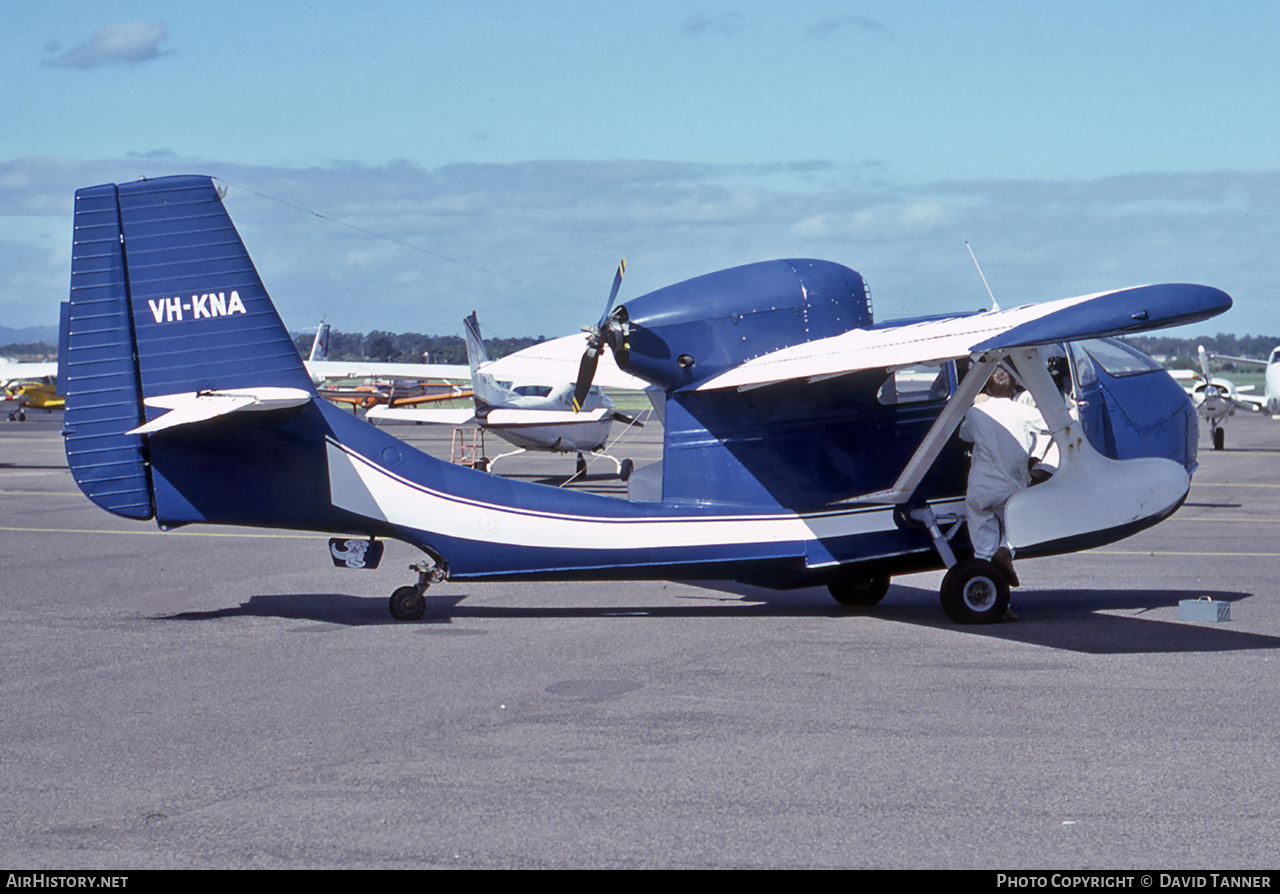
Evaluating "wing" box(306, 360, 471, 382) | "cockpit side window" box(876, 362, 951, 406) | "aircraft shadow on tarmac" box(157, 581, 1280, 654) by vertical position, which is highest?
"cockpit side window" box(876, 362, 951, 406)

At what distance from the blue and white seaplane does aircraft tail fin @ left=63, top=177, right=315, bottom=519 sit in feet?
0.05

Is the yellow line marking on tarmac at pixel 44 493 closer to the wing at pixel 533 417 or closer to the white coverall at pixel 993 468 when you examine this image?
the wing at pixel 533 417

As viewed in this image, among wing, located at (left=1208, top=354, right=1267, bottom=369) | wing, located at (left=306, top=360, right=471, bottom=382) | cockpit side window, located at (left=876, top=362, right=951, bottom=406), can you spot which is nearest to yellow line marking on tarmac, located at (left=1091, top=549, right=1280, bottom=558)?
cockpit side window, located at (left=876, top=362, right=951, bottom=406)

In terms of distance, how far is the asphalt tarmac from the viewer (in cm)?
500

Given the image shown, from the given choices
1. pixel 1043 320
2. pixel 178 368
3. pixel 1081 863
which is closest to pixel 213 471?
pixel 178 368

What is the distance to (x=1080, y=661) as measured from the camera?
28.3 ft

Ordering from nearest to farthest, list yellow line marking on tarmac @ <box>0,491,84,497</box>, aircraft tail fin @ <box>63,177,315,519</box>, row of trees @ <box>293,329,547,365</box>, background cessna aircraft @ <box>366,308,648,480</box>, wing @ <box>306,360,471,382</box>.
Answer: aircraft tail fin @ <box>63,177,315,519</box> → yellow line marking on tarmac @ <box>0,491,84,497</box> → background cessna aircraft @ <box>366,308,648,480</box> → wing @ <box>306,360,471,382</box> → row of trees @ <box>293,329,547,365</box>

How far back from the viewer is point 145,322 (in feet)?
32.3

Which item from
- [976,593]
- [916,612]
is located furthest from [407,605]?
[976,593]

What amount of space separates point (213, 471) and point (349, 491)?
109 centimetres

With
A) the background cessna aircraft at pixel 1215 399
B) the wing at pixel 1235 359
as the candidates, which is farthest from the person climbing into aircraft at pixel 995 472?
the wing at pixel 1235 359

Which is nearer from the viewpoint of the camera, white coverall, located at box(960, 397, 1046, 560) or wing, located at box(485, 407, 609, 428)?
white coverall, located at box(960, 397, 1046, 560)

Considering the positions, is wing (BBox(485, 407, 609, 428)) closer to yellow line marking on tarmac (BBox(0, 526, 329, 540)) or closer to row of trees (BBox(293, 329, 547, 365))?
yellow line marking on tarmac (BBox(0, 526, 329, 540))

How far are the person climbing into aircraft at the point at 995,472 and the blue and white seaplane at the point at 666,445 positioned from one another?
0.22 m
